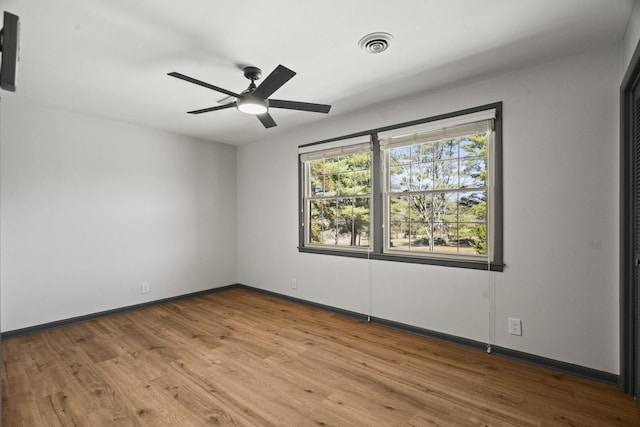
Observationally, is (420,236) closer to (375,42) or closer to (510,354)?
(510,354)

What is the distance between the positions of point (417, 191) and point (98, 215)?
3915 mm

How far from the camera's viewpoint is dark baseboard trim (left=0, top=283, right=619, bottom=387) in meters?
2.44

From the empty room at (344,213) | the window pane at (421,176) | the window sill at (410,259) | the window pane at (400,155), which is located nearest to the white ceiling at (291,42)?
the empty room at (344,213)

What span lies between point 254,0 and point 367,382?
2.73 metres

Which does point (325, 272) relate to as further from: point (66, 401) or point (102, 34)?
point (102, 34)

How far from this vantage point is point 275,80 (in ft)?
7.31

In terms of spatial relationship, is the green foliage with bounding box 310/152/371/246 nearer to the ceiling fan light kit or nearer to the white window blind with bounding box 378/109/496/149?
the white window blind with bounding box 378/109/496/149

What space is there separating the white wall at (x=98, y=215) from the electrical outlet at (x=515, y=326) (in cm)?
425

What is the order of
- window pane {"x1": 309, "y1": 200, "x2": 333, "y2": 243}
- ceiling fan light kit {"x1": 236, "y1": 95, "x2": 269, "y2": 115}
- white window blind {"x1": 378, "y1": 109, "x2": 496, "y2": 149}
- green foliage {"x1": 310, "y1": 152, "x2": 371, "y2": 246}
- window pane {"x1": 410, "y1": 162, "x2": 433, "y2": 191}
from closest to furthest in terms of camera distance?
ceiling fan light kit {"x1": 236, "y1": 95, "x2": 269, "y2": 115}, white window blind {"x1": 378, "y1": 109, "x2": 496, "y2": 149}, window pane {"x1": 410, "y1": 162, "x2": 433, "y2": 191}, green foliage {"x1": 310, "y1": 152, "x2": 371, "y2": 246}, window pane {"x1": 309, "y1": 200, "x2": 333, "y2": 243}

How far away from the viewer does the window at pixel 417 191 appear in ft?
9.72

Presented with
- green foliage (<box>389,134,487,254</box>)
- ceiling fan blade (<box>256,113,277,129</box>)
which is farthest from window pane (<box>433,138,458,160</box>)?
ceiling fan blade (<box>256,113,277,129</box>)

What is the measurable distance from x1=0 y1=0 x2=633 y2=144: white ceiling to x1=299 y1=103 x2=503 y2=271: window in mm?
507

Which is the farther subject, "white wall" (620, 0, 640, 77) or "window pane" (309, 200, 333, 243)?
"window pane" (309, 200, 333, 243)

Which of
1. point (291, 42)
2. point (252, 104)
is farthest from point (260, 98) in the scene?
point (291, 42)
